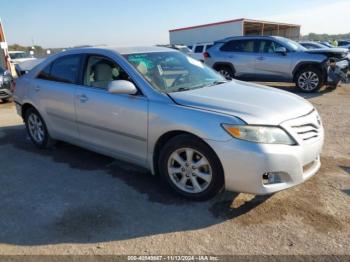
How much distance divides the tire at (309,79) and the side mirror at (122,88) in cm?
800

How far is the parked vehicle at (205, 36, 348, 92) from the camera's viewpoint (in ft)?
33.4

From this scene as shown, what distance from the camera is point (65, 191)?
3.92m

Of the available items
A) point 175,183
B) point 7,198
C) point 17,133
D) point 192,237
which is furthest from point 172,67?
point 17,133

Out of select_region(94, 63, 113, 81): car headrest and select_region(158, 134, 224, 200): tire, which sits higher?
select_region(94, 63, 113, 81): car headrest

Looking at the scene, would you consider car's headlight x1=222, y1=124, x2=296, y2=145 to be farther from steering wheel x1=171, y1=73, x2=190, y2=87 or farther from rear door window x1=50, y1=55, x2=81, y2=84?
rear door window x1=50, y1=55, x2=81, y2=84

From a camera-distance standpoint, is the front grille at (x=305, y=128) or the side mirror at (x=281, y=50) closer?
the front grille at (x=305, y=128)

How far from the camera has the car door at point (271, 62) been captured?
10.6 meters

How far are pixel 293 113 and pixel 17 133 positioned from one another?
5.28 meters

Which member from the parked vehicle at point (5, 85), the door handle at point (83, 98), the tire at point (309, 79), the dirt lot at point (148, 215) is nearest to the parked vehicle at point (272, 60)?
the tire at point (309, 79)

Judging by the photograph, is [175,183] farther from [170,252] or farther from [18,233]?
[18,233]

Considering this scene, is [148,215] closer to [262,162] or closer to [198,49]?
[262,162]

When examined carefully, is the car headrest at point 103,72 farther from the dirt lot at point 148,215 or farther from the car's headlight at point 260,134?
the car's headlight at point 260,134

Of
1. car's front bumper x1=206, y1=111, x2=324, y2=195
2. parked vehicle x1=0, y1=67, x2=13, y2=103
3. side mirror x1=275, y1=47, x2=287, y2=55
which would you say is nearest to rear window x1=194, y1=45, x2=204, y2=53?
side mirror x1=275, y1=47, x2=287, y2=55

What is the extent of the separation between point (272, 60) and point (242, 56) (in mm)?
1064
